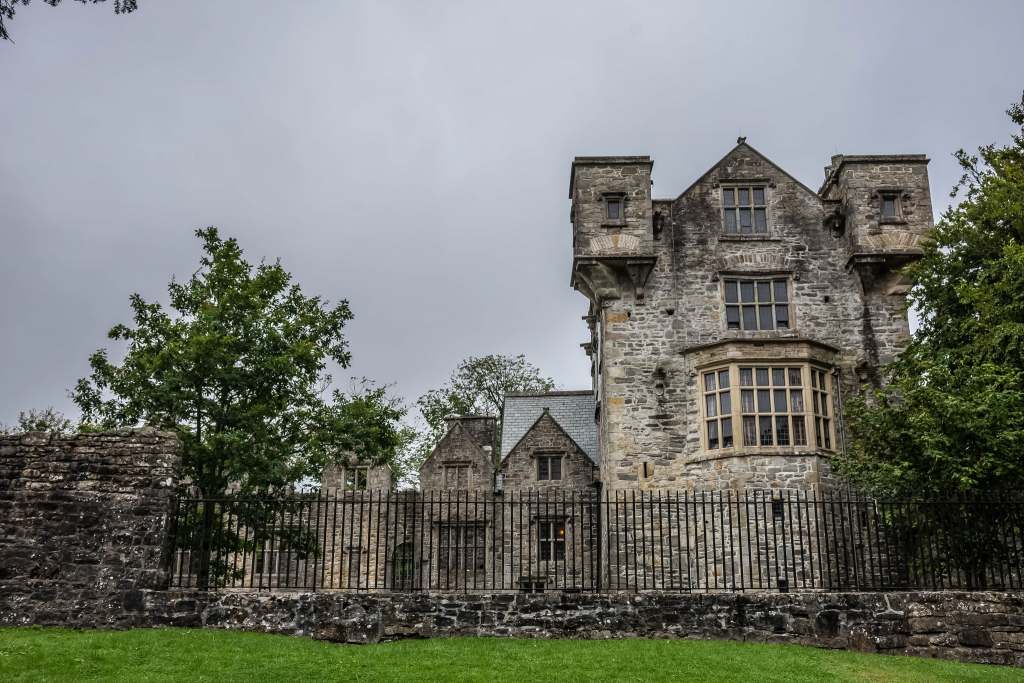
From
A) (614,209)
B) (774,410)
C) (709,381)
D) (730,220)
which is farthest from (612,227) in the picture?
(774,410)

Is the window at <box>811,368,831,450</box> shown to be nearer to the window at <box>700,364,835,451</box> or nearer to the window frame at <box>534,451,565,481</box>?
the window at <box>700,364,835,451</box>

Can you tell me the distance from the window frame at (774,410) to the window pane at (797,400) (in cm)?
3

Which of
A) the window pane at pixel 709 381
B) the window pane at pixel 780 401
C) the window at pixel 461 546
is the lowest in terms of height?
the window at pixel 461 546

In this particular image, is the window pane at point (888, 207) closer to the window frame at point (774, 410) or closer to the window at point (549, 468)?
the window frame at point (774, 410)

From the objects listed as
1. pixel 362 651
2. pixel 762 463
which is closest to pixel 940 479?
pixel 762 463

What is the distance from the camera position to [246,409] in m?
22.5

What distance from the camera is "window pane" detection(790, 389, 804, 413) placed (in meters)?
23.9

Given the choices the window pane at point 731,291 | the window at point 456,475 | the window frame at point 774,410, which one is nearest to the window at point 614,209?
the window pane at point 731,291

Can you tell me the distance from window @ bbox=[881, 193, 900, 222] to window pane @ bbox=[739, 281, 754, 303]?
4.23 m

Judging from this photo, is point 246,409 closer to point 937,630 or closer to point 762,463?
point 762,463

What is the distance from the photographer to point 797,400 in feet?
78.8

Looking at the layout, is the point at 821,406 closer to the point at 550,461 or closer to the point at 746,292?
the point at 746,292

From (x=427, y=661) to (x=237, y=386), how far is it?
12.2 meters

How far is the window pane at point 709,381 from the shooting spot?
80.8ft
